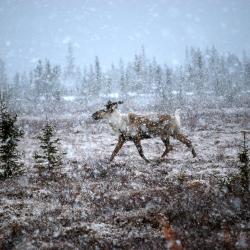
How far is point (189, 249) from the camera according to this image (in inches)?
233

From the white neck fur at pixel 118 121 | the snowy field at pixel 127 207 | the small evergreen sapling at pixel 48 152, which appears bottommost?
the snowy field at pixel 127 207

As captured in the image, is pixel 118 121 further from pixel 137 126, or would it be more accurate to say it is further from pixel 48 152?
pixel 48 152

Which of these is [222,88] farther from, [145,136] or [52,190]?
[52,190]

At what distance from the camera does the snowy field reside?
6656 millimetres

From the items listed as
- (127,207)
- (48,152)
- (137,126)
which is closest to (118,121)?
(137,126)

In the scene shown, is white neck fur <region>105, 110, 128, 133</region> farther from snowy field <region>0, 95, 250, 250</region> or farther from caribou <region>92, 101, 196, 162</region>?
snowy field <region>0, 95, 250, 250</region>

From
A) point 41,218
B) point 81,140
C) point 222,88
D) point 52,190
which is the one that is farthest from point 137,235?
point 222,88

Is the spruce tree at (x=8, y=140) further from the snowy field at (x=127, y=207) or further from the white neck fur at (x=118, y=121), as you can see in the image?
the white neck fur at (x=118, y=121)

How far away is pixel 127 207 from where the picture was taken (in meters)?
8.62

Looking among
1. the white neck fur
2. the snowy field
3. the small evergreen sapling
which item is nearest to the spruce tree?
the snowy field

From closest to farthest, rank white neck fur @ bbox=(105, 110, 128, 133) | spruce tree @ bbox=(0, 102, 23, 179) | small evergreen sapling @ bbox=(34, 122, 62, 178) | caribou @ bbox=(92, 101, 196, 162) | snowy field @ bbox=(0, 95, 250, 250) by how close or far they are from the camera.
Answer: snowy field @ bbox=(0, 95, 250, 250) → spruce tree @ bbox=(0, 102, 23, 179) → small evergreen sapling @ bbox=(34, 122, 62, 178) → caribou @ bbox=(92, 101, 196, 162) → white neck fur @ bbox=(105, 110, 128, 133)

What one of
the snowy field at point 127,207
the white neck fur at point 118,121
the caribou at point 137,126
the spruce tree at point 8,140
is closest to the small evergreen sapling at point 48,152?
the snowy field at point 127,207

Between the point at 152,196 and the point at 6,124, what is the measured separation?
6246 mm

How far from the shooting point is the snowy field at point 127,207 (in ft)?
21.8
